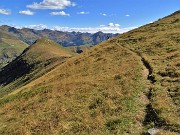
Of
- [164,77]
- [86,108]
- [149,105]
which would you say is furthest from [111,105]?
[164,77]

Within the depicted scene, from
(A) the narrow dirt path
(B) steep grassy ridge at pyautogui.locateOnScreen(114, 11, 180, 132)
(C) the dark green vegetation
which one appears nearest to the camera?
(A) the narrow dirt path

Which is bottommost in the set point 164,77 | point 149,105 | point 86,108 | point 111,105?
point 86,108

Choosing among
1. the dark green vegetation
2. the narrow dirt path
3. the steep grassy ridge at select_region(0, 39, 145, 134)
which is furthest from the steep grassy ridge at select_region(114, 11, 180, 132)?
the steep grassy ridge at select_region(0, 39, 145, 134)

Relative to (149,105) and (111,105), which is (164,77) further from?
(111,105)

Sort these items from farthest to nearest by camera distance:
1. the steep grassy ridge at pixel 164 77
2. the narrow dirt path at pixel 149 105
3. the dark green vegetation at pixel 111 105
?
the dark green vegetation at pixel 111 105, the steep grassy ridge at pixel 164 77, the narrow dirt path at pixel 149 105

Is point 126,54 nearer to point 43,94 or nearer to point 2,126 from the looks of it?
point 43,94

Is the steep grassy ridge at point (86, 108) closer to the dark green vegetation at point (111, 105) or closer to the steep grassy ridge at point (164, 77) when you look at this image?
the dark green vegetation at point (111, 105)

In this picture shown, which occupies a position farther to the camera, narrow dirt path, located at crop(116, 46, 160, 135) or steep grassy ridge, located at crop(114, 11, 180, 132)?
steep grassy ridge, located at crop(114, 11, 180, 132)

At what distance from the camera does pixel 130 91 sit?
105 feet

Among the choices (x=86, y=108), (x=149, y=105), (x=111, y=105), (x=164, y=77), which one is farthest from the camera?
(x=164, y=77)

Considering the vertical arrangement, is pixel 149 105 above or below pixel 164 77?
below

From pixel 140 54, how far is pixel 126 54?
288 cm

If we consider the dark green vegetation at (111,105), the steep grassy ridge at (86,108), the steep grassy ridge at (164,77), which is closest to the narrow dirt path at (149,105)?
the dark green vegetation at (111,105)

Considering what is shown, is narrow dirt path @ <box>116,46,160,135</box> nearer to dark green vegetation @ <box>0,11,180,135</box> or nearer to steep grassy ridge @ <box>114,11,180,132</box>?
dark green vegetation @ <box>0,11,180,135</box>
